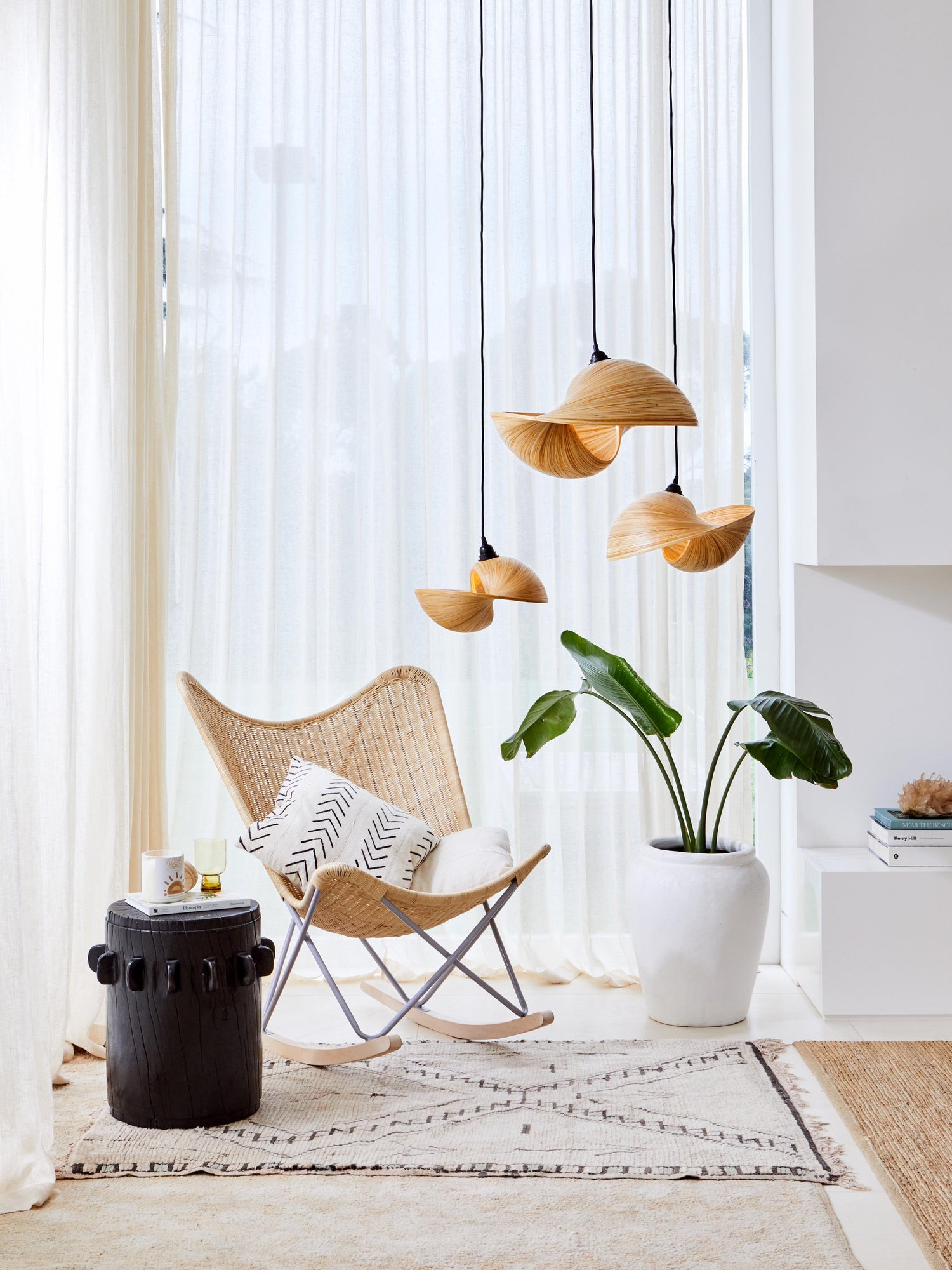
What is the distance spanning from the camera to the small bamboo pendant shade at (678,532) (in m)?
2.44

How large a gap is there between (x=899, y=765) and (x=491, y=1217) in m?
1.85

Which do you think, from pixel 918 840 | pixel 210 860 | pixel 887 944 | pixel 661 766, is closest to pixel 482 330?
pixel 661 766

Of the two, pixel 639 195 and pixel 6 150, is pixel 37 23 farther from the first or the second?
pixel 639 195

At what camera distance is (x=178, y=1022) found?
2.39m

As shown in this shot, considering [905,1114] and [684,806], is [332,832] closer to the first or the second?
[684,806]

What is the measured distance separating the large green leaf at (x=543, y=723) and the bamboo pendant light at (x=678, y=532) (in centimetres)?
59

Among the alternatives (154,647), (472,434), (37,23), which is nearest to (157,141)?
(37,23)

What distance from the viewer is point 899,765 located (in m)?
3.36

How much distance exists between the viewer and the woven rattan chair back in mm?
3092

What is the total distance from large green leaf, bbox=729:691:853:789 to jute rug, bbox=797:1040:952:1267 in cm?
63

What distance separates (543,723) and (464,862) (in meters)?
0.43

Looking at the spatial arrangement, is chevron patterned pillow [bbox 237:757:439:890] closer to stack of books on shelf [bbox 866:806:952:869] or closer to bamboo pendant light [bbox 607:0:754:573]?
bamboo pendant light [bbox 607:0:754:573]

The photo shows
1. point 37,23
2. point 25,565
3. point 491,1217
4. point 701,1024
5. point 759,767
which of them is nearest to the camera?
point 491,1217

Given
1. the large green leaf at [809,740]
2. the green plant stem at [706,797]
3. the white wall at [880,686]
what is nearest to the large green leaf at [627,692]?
the green plant stem at [706,797]
